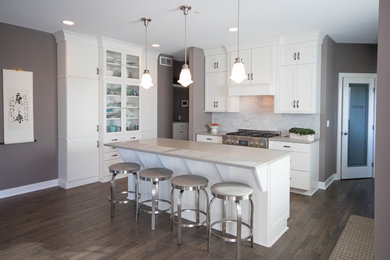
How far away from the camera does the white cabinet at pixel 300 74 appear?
14.9 ft

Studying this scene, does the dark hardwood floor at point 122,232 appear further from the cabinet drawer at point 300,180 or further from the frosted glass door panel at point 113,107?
the frosted glass door panel at point 113,107

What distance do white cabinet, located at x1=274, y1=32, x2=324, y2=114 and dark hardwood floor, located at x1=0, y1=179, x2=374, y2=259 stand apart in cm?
152

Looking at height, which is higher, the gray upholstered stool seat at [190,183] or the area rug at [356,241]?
the gray upholstered stool seat at [190,183]

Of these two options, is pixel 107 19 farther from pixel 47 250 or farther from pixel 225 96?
pixel 47 250

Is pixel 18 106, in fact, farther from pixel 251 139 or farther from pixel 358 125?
pixel 358 125

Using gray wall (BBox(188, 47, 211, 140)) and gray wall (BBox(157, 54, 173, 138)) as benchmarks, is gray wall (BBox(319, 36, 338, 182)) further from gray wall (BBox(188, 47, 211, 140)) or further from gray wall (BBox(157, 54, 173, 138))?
gray wall (BBox(157, 54, 173, 138))

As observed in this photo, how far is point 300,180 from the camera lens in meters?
A: 4.44

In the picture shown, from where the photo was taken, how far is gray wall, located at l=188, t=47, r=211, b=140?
5.59 m

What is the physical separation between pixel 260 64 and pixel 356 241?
320 centimetres

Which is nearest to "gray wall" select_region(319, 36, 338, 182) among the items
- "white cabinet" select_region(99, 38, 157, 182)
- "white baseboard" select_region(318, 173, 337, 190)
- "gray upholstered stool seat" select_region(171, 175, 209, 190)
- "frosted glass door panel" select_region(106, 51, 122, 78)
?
"white baseboard" select_region(318, 173, 337, 190)

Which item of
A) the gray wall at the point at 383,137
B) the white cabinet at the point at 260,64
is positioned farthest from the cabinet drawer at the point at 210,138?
the gray wall at the point at 383,137

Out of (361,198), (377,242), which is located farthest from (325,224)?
(377,242)

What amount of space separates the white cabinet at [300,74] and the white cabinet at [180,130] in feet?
9.62

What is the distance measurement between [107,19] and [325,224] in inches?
155
